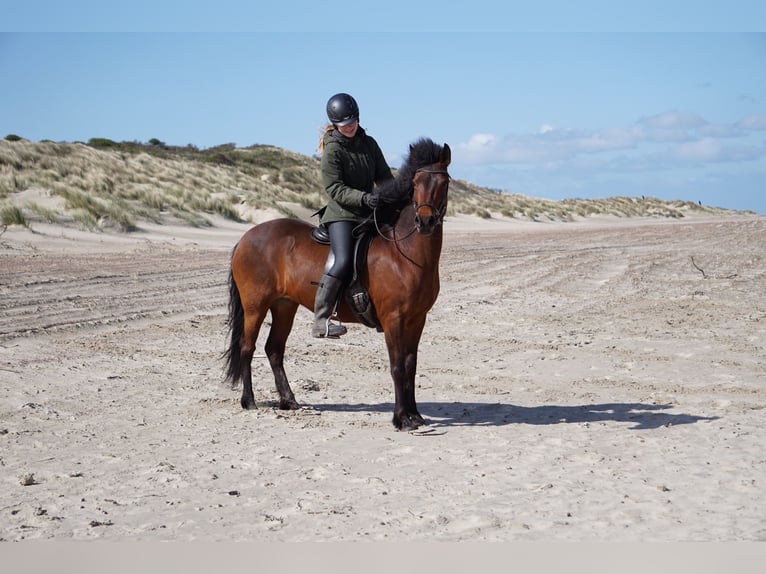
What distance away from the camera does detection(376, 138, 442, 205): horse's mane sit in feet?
23.7

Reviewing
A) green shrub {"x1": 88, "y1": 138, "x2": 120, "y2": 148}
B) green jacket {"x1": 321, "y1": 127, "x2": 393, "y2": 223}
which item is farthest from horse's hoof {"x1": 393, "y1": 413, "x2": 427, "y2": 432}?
green shrub {"x1": 88, "y1": 138, "x2": 120, "y2": 148}

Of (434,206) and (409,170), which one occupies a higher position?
(409,170)

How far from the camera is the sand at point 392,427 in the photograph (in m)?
5.15

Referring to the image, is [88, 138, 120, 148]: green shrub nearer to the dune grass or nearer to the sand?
the dune grass

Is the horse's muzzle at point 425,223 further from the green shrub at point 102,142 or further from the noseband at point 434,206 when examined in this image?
the green shrub at point 102,142

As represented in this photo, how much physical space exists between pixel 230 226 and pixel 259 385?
23240mm

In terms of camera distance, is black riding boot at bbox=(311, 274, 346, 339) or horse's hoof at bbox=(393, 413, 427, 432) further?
black riding boot at bbox=(311, 274, 346, 339)

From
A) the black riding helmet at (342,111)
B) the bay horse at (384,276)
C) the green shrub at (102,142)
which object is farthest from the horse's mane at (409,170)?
the green shrub at (102,142)

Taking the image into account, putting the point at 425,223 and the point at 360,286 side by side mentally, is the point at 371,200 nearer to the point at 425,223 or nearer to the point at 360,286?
the point at 425,223

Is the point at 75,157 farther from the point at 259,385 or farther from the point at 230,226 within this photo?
the point at 259,385

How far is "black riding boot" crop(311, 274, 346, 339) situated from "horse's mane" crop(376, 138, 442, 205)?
33.8 inches

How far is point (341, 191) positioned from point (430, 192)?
0.86 metres

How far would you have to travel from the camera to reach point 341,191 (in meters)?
7.53

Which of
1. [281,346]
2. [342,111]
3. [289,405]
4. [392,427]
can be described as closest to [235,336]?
[281,346]
